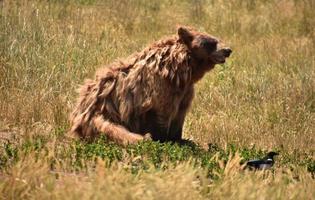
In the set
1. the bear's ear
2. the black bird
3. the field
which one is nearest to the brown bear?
the bear's ear

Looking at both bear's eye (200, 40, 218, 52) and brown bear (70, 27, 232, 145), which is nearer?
brown bear (70, 27, 232, 145)

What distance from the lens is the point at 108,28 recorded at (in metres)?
15.7

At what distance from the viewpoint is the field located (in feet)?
17.0

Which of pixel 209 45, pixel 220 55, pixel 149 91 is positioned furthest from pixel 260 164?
pixel 209 45

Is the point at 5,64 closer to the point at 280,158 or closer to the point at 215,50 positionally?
the point at 215,50

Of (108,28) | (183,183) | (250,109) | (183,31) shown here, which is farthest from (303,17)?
(183,183)

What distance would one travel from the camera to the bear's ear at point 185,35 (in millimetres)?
9102

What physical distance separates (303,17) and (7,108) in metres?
10.8

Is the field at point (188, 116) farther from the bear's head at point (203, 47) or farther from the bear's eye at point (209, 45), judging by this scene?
the bear's eye at point (209, 45)

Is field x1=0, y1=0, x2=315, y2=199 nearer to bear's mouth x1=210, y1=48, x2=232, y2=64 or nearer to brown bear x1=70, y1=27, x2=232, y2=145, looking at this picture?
brown bear x1=70, y1=27, x2=232, y2=145

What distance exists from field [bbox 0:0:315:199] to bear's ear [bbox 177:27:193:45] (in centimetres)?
132

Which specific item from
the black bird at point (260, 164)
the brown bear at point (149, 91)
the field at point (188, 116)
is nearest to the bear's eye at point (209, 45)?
the brown bear at point (149, 91)

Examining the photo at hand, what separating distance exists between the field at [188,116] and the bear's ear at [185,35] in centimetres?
132

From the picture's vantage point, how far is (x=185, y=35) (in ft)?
29.9
